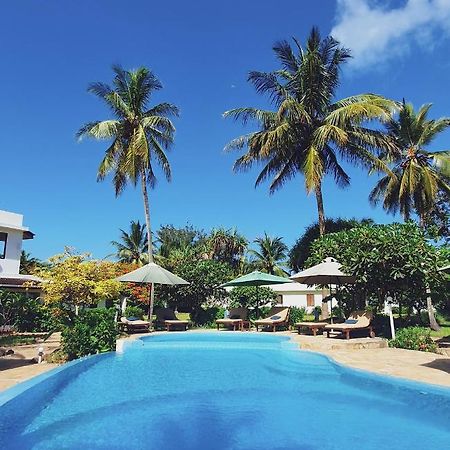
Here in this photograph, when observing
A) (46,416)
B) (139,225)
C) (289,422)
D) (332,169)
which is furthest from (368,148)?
(139,225)

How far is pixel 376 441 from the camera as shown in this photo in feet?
17.9

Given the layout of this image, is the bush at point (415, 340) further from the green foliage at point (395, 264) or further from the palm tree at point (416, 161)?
the palm tree at point (416, 161)

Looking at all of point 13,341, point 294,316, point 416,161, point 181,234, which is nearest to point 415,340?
point 294,316

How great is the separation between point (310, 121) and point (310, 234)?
7.24 meters

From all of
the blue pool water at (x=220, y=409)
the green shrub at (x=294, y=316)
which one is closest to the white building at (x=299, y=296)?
the green shrub at (x=294, y=316)

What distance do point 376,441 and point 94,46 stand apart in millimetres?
15285

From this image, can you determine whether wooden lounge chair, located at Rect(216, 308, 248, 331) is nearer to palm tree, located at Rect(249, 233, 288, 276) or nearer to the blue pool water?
the blue pool water

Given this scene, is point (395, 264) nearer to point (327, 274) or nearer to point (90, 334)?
point (327, 274)

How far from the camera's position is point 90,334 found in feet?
36.1

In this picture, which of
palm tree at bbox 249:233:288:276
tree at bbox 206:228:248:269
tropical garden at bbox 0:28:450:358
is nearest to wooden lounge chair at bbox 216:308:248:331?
tropical garden at bbox 0:28:450:358

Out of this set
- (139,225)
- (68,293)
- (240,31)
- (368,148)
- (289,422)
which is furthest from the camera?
(139,225)

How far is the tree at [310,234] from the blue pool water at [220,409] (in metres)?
14.3

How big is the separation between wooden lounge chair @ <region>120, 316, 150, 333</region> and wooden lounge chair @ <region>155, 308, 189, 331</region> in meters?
1.37

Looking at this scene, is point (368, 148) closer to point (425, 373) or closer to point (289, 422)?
point (425, 373)
